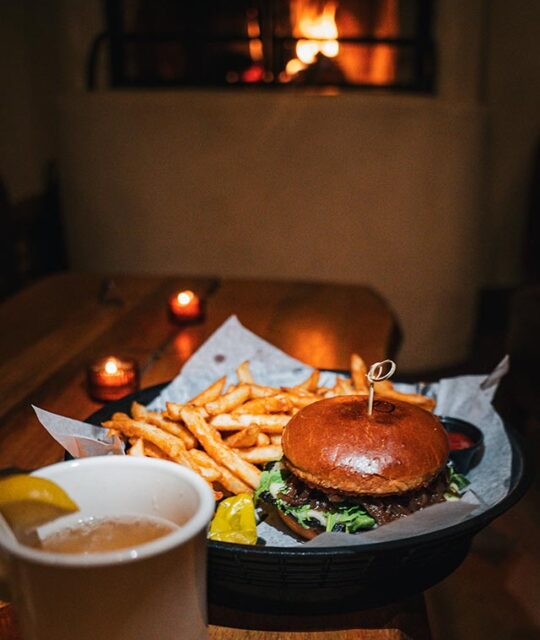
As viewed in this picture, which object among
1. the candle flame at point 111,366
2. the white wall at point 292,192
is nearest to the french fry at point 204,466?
the candle flame at point 111,366

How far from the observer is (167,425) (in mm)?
1422

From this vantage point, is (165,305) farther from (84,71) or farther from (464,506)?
(84,71)

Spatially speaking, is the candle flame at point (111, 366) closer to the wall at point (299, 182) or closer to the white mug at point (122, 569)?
the white mug at point (122, 569)

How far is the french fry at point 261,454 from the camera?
1.38m

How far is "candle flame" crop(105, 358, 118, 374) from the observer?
1.74 m

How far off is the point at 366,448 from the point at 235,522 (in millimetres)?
235

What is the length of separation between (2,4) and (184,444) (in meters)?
4.75

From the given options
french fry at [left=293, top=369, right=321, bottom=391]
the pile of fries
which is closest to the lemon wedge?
the pile of fries

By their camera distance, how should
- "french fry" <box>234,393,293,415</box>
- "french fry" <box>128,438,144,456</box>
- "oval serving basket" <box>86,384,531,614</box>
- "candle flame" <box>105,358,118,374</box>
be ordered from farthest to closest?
"candle flame" <box>105,358,118,374</box>, "french fry" <box>234,393,293,415</box>, "french fry" <box>128,438,144,456</box>, "oval serving basket" <box>86,384,531,614</box>

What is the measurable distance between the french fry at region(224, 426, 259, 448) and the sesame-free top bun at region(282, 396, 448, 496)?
0.12 metres

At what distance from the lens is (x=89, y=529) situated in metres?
0.81

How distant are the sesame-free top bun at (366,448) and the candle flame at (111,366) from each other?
618 mm

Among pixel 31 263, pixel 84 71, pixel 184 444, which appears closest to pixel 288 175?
pixel 84 71

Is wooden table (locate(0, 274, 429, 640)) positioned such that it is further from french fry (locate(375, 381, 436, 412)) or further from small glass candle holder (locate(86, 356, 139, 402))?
french fry (locate(375, 381, 436, 412))
